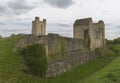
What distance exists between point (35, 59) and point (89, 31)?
23610 millimetres

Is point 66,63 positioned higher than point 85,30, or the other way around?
point 85,30

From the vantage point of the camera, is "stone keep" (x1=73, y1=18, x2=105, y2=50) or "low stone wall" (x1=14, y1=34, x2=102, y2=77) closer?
"low stone wall" (x1=14, y1=34, x2=102, y2=77)

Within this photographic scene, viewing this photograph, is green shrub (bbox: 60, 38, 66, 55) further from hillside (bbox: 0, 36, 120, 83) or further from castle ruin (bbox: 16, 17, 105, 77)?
hillside (bbox: 0, 36, 120, 83)

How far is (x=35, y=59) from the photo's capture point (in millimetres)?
20578

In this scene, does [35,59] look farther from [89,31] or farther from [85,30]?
[85,30]

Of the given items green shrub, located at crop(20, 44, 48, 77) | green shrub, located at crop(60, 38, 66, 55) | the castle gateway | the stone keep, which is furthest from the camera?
the stone keep

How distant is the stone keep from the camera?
4266 centimetres

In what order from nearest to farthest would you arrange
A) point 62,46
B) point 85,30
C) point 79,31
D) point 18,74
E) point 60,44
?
1. point 18,74
2. point 60,44
3. point 62,46
4. point 85,30
5. point 79,31

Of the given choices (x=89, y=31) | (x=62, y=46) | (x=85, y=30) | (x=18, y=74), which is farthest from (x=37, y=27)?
(x=18, y=74)

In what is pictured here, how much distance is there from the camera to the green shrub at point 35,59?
20.5 meters

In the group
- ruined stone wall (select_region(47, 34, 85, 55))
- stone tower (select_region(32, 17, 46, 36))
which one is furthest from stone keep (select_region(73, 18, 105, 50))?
ruined stone wall (select_region(47, 34, 85, 55))

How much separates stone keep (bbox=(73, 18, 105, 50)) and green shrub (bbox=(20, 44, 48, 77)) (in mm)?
20951

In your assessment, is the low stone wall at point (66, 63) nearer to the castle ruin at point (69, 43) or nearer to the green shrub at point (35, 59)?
the castle ruin at point (69, 43)

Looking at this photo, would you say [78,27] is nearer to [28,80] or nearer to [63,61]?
[63,61]
